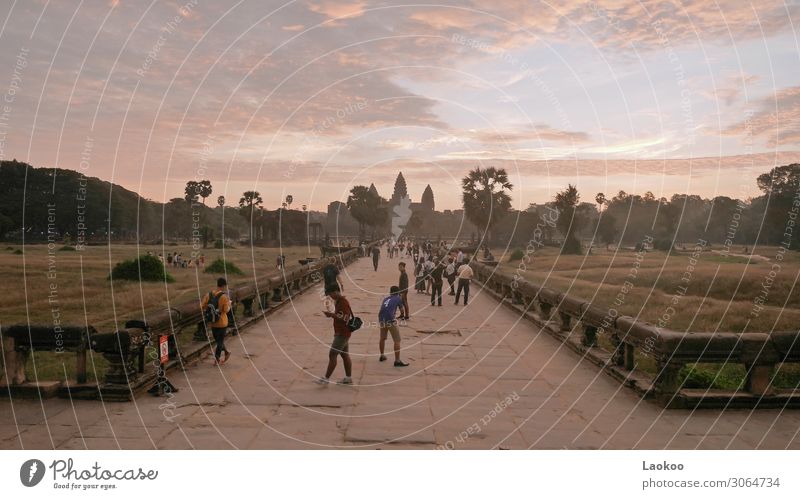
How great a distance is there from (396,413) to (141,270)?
25.9 meters

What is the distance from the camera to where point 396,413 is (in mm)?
7277

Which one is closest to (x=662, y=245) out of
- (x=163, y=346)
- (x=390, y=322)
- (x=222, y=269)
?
(x=222, y=269)

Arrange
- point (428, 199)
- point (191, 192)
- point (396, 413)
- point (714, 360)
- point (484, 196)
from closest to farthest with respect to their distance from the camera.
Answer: point (396, 413)
point (714, 360)
point (484, 196)
point (191, 192)
point (428, 199)

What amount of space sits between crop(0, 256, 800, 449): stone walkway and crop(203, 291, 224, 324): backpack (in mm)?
736

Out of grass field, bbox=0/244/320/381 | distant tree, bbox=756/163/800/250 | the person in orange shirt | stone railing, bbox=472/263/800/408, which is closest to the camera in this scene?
stone railing, bbox=472/263/800/408

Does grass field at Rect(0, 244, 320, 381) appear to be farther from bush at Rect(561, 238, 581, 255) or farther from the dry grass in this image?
bush at Rect(561, 238, 581, 255)

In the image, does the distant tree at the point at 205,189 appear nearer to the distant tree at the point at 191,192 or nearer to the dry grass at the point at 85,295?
the distant tree at the point at 191,192

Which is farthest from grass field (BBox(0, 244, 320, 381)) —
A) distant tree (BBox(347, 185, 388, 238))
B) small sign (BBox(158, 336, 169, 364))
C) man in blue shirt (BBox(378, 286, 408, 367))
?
distant tree (BBox(347, 185, 388, 238))

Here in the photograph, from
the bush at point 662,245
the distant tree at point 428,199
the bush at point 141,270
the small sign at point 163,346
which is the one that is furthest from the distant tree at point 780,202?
the distant tree at point 428,199

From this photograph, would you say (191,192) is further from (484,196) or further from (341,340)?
(341,340)

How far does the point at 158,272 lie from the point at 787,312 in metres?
26.7

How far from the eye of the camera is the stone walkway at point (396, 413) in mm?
Answer: 6246

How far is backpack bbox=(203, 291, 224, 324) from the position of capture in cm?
995
